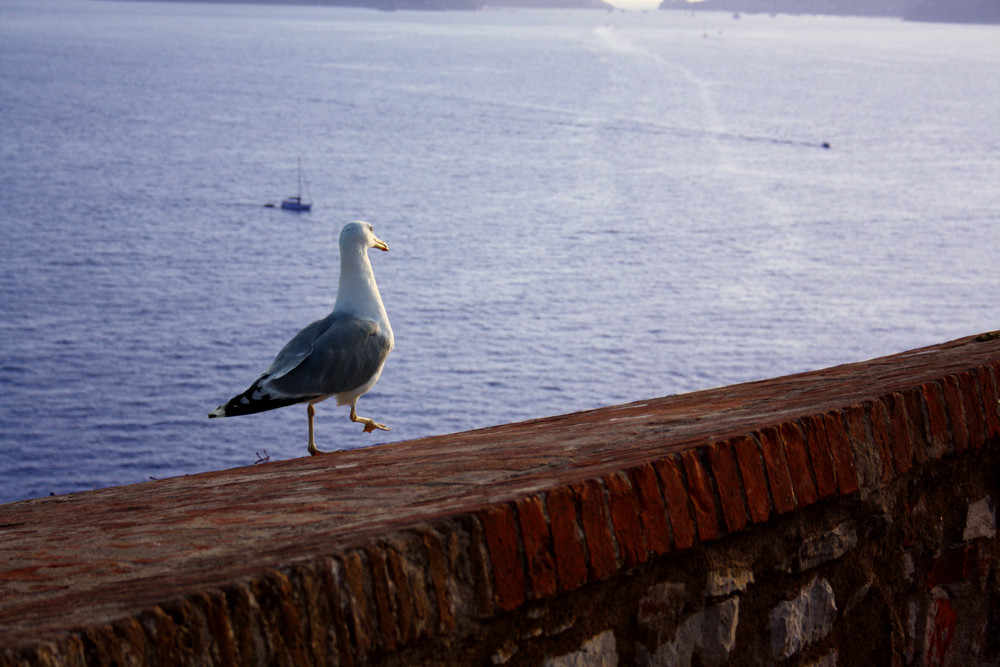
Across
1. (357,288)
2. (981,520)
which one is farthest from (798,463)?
(357,288)

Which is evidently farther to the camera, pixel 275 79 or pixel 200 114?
pixel 275 79

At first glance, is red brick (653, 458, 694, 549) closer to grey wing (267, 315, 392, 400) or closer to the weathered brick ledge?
the weathered brick ledge

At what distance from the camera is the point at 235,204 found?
66.2 metres

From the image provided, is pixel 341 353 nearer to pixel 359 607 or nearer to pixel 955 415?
pixel 955 415

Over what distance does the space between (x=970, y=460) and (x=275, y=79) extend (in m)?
127

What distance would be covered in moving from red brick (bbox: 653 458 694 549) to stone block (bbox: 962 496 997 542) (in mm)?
1139

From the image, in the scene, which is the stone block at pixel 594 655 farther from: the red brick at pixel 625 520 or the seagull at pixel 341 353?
the seagull at pixel 341 353

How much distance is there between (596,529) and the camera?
2.40 metres

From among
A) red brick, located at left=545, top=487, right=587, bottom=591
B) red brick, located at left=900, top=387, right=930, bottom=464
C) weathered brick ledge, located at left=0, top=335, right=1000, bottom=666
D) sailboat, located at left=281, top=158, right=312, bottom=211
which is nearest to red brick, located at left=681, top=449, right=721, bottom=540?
weathered brick ledge, located at left=0, top=335, right=1000, bottom=666

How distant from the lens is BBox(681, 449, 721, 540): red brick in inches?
100.0

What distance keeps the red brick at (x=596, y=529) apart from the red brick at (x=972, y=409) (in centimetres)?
135

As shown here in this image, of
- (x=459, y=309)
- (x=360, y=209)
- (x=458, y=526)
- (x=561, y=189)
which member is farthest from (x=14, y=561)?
(x=561, y=189)

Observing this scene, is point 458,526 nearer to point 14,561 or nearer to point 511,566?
point 511,566

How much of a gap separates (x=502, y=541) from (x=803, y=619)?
1.01 meters
